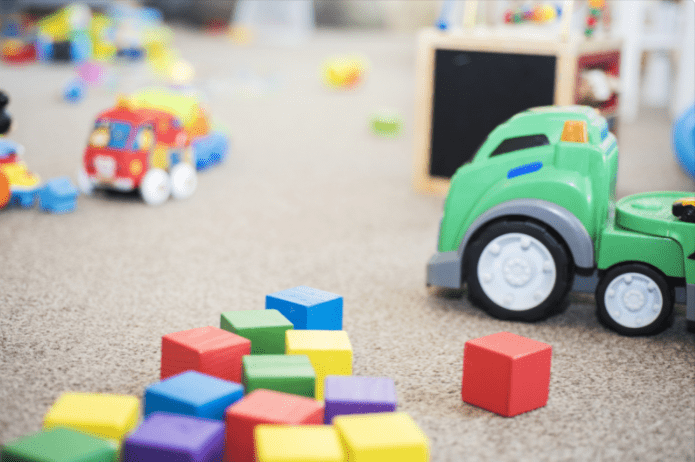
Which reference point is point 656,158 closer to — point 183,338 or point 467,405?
point 467,405

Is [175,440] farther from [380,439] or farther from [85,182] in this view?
[85,182]

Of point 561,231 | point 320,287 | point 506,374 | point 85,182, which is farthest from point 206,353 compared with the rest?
point 85,182

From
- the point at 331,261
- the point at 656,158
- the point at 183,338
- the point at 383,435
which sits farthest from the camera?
the point at 656,158

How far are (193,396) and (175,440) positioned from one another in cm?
9

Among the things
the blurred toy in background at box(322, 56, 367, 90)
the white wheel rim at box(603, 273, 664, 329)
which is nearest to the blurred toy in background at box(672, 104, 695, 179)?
the white wheel rim at box(603, 273, 664, 329)

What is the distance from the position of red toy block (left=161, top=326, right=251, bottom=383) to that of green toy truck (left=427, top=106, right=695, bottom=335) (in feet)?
1.62

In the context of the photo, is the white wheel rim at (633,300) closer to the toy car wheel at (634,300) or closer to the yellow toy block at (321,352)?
the toy car wheel at (634,300)

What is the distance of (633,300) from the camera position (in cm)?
128

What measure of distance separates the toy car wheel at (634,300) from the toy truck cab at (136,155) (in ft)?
4.16

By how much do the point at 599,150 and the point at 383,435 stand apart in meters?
0.70

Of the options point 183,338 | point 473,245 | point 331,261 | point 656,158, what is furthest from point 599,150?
point 656,158

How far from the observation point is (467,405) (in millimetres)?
1062

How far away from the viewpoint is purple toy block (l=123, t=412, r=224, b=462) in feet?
2.65

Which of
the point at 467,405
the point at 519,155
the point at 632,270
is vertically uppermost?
the point at 519,155
